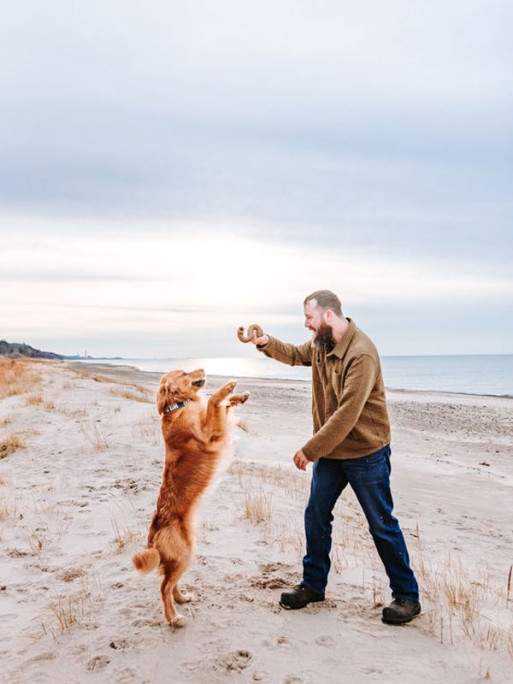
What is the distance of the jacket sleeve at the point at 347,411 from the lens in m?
4.05

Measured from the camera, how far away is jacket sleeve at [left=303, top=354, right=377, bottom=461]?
4.05 meters

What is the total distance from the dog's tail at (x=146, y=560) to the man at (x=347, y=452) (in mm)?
1133

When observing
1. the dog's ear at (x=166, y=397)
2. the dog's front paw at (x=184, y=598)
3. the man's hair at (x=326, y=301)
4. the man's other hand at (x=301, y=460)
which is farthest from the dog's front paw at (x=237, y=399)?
the dog's front paw at (x=184, y=598)

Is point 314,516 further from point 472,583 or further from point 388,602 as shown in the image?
point 472,583

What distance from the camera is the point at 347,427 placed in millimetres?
4043

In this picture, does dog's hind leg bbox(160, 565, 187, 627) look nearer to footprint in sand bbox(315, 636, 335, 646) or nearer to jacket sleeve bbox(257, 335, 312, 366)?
footprint in sand bbox(315, 636, 335, 646)

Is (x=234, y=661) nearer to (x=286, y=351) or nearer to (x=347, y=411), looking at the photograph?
(x=347, y=411)

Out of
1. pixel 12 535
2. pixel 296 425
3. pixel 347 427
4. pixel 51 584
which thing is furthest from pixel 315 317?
pixel 296 425

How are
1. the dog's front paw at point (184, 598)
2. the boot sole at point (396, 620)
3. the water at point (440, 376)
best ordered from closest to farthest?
the boot sole at point (396, 620), the dog's front paw at point (184, 598), the water at point (440, 376)

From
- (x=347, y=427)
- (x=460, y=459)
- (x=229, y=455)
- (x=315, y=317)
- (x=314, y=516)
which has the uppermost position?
(x=315, y=317)

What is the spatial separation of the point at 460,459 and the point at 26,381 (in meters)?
18.9

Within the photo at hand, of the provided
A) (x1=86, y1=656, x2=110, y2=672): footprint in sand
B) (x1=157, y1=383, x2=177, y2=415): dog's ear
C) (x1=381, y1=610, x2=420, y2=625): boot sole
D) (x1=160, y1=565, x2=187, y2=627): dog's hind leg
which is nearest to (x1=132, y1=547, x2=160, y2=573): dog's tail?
(x1=160, y1=565, x2=187, y2=627): dog's hind leg

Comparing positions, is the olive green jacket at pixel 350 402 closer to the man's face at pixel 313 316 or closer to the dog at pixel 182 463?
the man's face at pixel 313 316

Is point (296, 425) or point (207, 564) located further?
point (296, 425)
